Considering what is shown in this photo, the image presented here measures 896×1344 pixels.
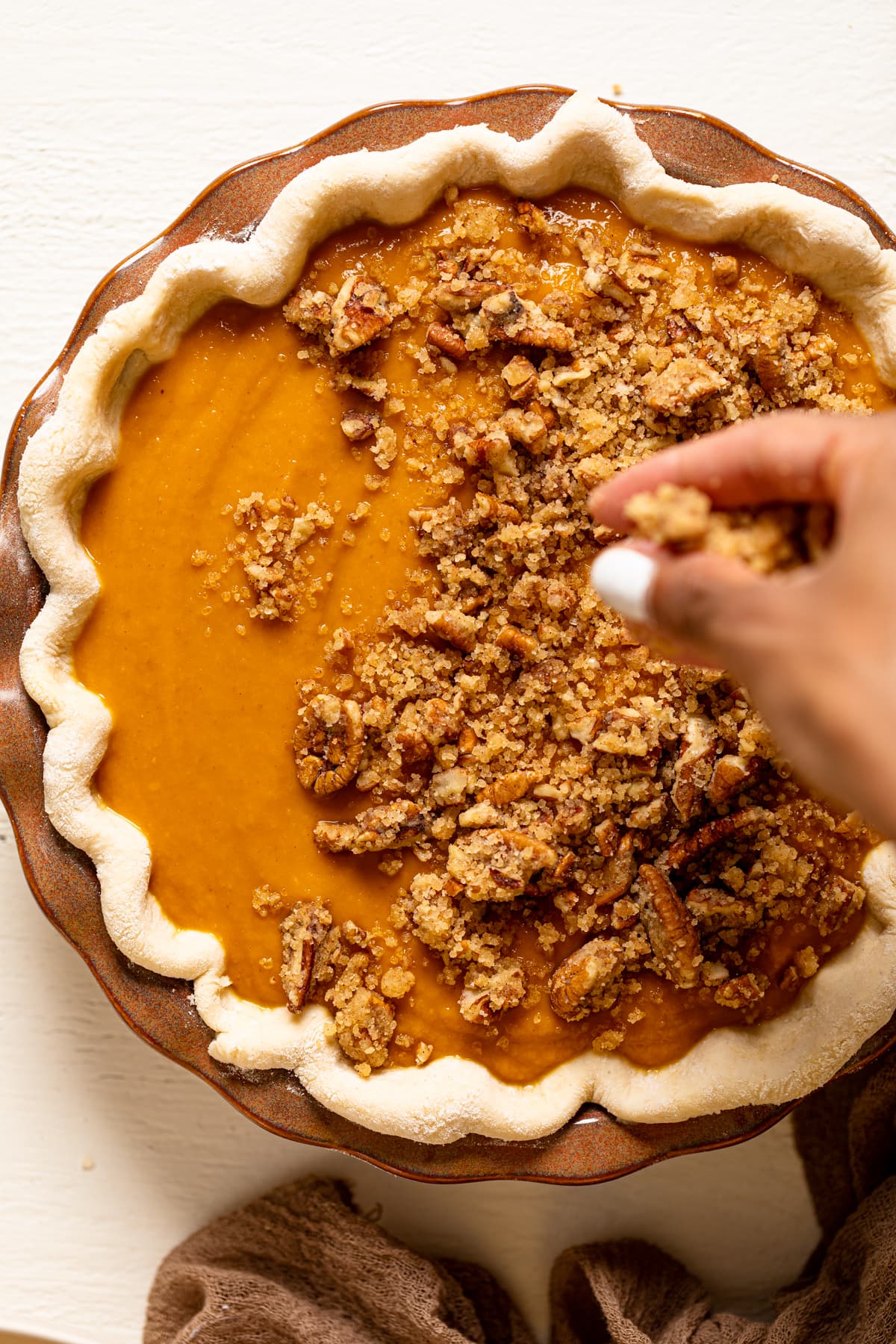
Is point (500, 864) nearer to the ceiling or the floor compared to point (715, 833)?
nearer to the floor

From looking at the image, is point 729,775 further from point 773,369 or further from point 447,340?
point 447,340

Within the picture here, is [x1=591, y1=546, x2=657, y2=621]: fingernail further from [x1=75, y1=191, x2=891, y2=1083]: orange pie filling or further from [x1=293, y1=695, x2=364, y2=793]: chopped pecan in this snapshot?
[x1=293, y1=695, x2=364, y2=793]: chopped pecan

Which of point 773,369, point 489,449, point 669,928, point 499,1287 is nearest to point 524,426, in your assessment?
point 489,449

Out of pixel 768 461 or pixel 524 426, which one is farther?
pixel 524 426

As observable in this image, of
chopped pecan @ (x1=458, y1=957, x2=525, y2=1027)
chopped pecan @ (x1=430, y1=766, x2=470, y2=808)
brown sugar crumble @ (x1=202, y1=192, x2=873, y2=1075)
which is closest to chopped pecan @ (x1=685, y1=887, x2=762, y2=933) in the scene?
brown sugar crumble @ (x1=202, y1=192, x2=873, y2=1075)

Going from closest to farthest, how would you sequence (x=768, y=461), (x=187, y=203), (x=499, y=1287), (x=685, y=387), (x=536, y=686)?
(x=768, y=461), (x=685, y=387), (x=536, y=686), (x=187, y=203), (x=499, y=1287)

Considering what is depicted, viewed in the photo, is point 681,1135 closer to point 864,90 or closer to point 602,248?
point 602,248

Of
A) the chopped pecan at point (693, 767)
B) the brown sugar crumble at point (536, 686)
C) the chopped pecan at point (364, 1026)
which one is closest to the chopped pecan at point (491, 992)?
the brown sugar crumble at point (536, 686)

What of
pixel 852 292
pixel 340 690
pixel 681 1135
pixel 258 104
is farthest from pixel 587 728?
pixel 258 104

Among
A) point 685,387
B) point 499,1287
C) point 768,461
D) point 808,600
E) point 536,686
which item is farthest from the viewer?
point 499,1287
